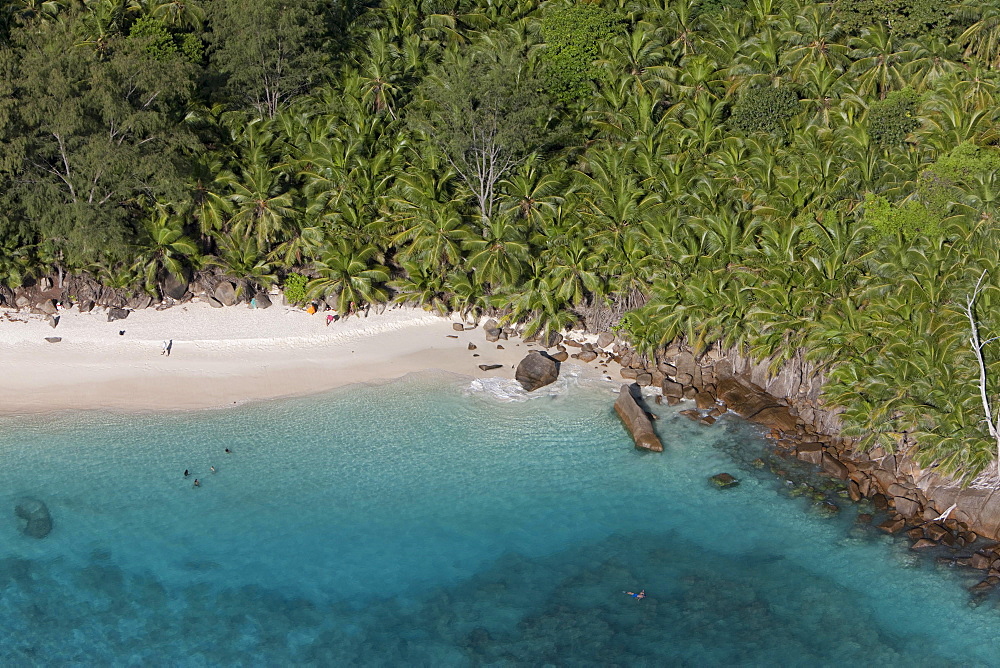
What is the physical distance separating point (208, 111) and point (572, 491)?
28210 millimetres

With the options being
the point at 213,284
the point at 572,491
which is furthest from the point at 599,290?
the point at 213,284

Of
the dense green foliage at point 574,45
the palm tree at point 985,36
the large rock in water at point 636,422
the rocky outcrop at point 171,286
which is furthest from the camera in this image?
the dense green foliage at point 574,45

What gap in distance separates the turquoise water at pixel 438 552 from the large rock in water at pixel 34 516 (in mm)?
293

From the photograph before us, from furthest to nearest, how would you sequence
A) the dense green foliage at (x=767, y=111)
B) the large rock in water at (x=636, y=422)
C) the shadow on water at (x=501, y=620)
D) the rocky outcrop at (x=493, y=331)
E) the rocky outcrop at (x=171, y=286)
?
the dense green foliage at (x=767, y=111) < the rocky outcrop at (x=171, y=286) < the rocky outcrop at (x=493, y=331) < the large rock in water at (x=636, y=422) < the shadow on water at (x=501, y=620)

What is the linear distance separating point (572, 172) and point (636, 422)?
1488 centimetres

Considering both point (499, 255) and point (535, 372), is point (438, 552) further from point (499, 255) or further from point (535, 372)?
point (499, 255)

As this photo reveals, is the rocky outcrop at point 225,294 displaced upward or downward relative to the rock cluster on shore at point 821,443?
upward

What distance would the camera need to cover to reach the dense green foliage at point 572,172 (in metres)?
35.2

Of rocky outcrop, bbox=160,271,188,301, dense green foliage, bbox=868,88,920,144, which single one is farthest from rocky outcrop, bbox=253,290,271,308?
dense green foliage, bbox=868,88,920,144

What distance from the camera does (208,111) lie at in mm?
46906

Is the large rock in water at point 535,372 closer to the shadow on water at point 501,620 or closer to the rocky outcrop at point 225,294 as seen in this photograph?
the shadow on water at point 501,620

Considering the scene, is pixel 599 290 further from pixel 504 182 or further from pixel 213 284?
pixel 213 284

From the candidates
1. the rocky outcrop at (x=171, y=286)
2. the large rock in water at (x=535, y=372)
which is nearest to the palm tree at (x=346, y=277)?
the rocky outcrop at (x=171, y=286)

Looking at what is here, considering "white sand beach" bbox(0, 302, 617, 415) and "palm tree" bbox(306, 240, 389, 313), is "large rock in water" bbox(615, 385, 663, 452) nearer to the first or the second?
"white sand beach" bbox(0, 302, 617, 415)
